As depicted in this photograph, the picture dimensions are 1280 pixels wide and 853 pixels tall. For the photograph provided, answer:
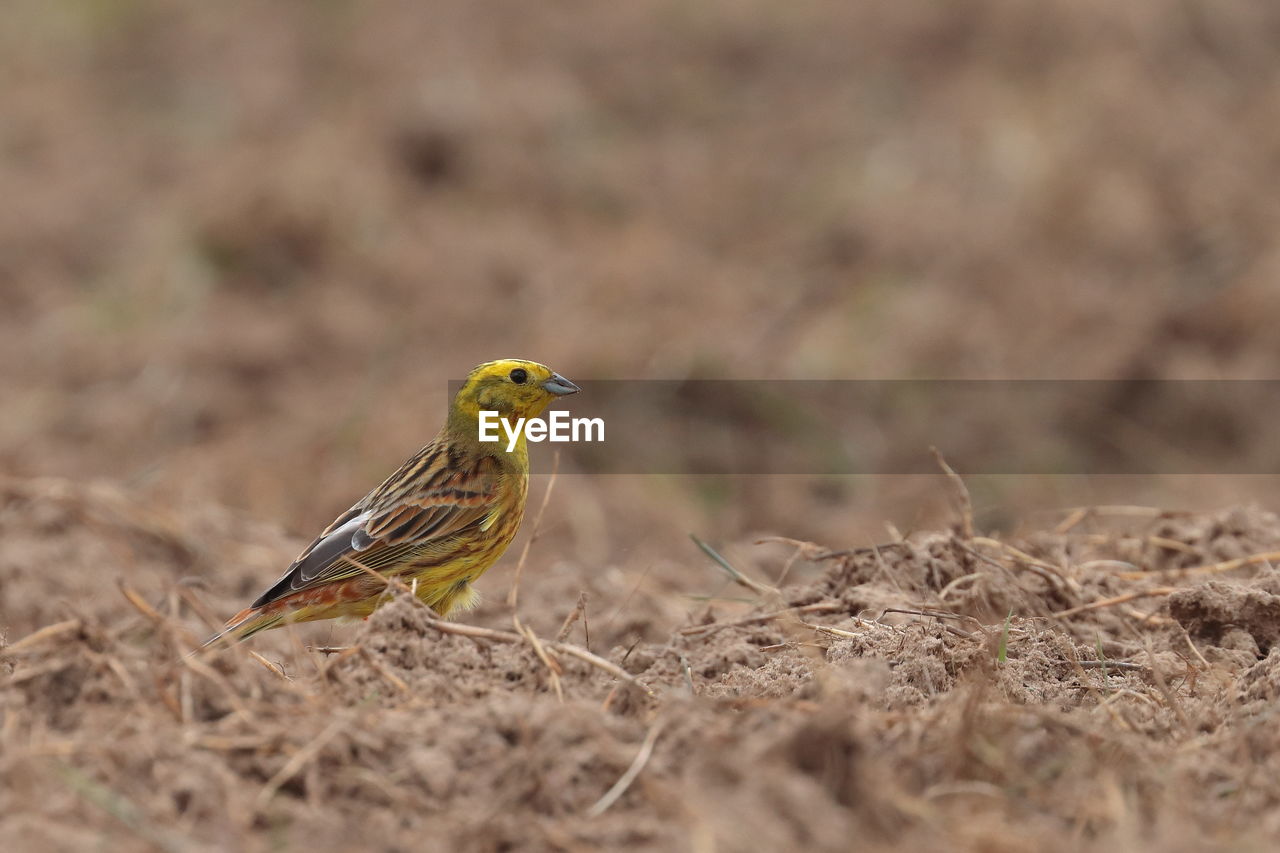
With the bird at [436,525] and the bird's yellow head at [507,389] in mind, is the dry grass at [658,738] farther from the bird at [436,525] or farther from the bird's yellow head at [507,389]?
the bird's yellow head at [507,389]

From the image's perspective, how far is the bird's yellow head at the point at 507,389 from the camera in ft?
15.4

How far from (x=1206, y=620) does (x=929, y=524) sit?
3106mm

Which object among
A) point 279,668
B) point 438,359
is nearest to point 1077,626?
point 279,668

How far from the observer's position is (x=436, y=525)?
4574 millimetres

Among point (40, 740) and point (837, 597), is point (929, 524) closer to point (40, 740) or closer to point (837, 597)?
point (837, 597)

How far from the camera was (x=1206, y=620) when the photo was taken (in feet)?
14.6

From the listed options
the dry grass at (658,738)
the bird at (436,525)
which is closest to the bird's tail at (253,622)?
the bird at (436,525)

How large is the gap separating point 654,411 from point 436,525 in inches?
179

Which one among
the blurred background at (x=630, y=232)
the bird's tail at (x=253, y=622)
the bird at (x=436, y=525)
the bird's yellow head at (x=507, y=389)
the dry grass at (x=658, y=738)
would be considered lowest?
the dry grass at (x=658, y=738)

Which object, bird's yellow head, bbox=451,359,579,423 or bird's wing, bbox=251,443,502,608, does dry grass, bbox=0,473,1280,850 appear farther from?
bird's yellow head, bbox=451,359,579,423

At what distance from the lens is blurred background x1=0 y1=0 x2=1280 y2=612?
28.3ft

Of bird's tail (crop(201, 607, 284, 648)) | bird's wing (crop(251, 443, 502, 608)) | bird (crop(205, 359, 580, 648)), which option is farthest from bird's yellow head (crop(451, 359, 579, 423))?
bird's tail (crop(201, 607, 284, 648))

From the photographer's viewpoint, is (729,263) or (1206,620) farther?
(729,263)

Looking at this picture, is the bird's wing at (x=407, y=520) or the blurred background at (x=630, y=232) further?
the blurred background at (x=630, y=232)
